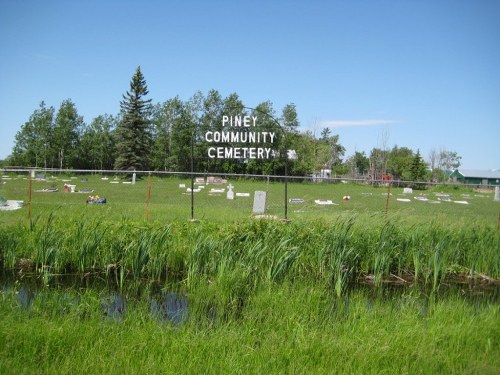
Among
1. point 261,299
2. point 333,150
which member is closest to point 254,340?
point 261,299

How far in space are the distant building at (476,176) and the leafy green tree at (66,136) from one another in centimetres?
7343

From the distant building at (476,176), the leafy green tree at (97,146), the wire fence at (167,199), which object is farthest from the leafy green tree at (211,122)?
the distant building at (476,176)

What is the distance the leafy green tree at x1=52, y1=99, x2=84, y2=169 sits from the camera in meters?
58.8

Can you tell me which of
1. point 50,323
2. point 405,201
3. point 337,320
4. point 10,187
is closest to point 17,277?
point 50,323

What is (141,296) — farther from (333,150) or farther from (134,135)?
(333,150)

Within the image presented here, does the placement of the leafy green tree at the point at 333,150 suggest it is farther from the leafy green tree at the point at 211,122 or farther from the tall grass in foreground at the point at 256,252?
the tall grass in foreground at the point at 256,252

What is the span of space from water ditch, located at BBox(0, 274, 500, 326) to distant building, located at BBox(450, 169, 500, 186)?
80843 mm

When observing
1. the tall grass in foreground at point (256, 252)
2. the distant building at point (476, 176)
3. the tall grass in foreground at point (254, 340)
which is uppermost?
the distant building at point (476, 176)

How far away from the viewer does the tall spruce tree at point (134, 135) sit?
155 ft

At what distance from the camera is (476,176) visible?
8012 cm

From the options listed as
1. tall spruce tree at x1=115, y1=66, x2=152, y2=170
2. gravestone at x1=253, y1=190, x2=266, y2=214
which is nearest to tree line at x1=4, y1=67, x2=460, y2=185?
tall spruce tree at x1=115, y1=66, x2=152, y2=170

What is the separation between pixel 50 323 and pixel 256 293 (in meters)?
2.52

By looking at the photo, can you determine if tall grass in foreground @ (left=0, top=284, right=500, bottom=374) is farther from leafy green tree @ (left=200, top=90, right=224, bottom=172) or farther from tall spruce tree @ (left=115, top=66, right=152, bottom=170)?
tall spruce tree @ (left=115, top=66, right=152, bottom=170)

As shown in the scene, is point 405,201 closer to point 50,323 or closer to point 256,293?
point 256,293
